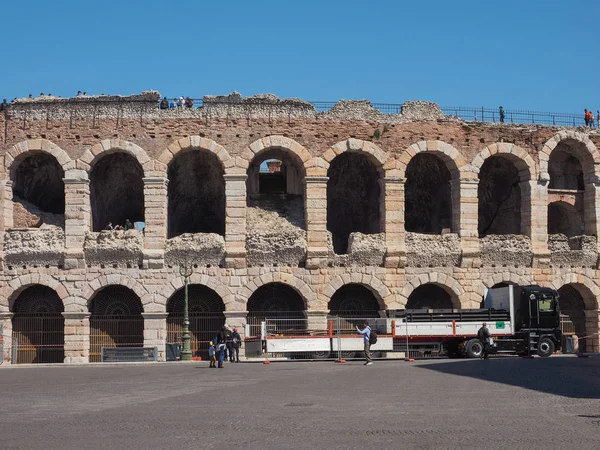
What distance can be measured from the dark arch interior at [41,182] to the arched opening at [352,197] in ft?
36.3

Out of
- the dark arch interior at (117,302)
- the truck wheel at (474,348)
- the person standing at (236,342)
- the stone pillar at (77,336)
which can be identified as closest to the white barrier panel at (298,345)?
the person standing at (236,342)

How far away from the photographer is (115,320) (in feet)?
107

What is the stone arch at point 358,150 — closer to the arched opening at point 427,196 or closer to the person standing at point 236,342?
the arched opening at point 427,196

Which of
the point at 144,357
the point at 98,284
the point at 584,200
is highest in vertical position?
the point at 584,200

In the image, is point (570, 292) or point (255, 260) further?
point (570, 292)

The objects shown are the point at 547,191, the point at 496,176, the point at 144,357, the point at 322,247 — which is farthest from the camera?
the point at 496,176

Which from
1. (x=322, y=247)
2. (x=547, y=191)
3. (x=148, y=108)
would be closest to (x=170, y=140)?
(x=148, y=108)

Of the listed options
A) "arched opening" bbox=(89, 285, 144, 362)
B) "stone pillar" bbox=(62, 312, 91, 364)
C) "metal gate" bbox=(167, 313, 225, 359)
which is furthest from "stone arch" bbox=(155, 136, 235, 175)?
"stone pillar" bbox=(62, 312, 91, 364)

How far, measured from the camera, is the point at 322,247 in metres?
32.5

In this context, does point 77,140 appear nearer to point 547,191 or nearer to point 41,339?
point 41,339

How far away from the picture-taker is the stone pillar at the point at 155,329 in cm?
3177

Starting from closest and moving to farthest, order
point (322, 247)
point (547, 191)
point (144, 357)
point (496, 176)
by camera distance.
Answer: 1. point (144, 357)
2. point (322, 247)
3. point (547, 191)
4. point (496, 176)

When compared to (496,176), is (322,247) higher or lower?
lower

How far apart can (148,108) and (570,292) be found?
1850 cm
